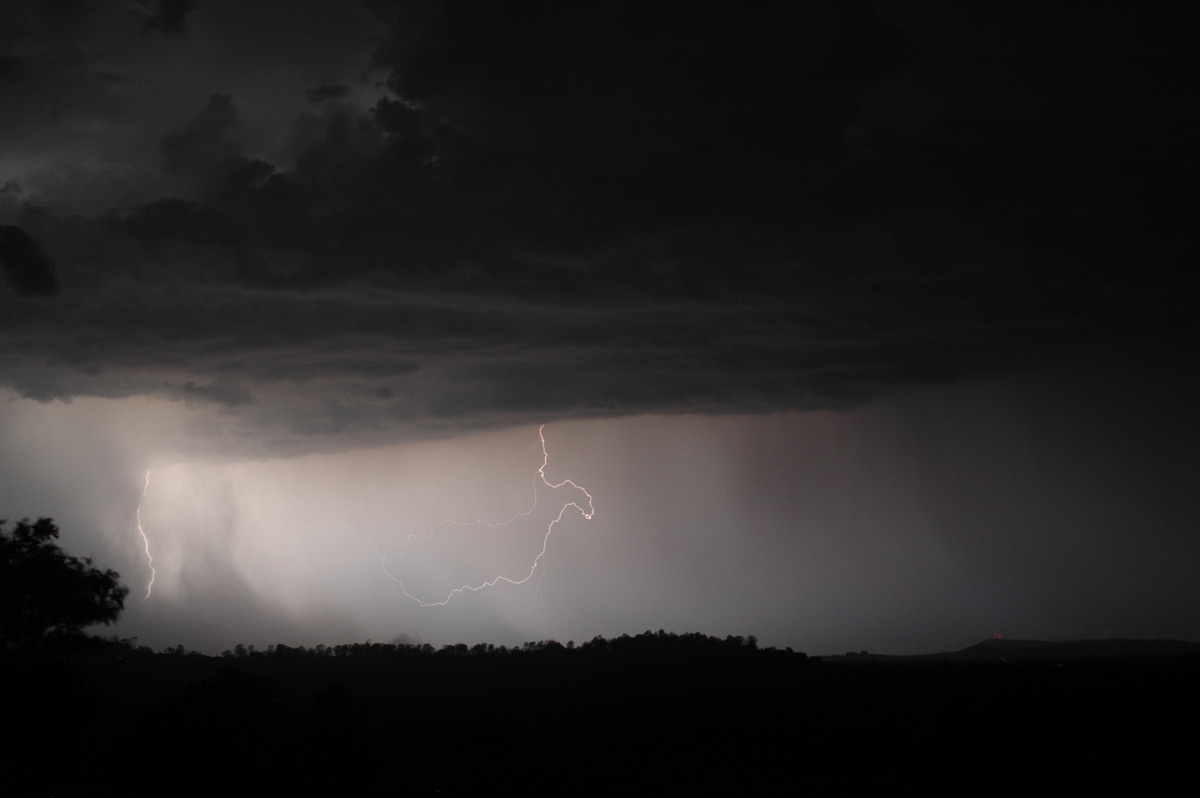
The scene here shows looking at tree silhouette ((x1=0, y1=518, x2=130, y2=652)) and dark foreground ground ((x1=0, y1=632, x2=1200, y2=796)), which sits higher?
tree silhouette ((x1=0, y1=518, x2=130, y2=652))

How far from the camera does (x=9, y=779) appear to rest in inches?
1501

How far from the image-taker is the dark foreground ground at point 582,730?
136 ft

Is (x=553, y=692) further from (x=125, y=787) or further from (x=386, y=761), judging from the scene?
(x=125, y=787)

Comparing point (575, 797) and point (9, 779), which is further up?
point (9, 779)

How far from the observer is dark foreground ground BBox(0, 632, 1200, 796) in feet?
136

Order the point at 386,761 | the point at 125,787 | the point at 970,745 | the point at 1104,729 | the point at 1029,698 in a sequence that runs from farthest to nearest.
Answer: the point at 1029,698 < the point at 1104,729 < the point at 970,745 < the point at 386,761 < the point at 125,787

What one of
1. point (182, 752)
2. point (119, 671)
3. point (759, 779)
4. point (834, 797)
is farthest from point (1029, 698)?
point (119, 671)

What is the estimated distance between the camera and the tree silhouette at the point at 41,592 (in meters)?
35.8

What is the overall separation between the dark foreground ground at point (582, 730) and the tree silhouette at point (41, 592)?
1.21 m

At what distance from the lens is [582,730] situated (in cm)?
8519

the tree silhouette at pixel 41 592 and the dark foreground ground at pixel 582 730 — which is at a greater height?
the tree silhouette at pixel 41 592

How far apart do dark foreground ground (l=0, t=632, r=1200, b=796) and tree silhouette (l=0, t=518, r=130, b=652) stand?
1208 mm

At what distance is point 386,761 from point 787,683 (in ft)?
275

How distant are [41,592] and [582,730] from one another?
190ft
